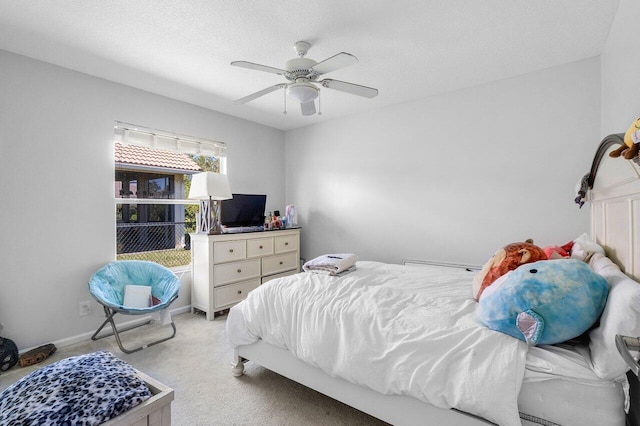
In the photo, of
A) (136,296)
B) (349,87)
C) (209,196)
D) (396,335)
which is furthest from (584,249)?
(136,296)

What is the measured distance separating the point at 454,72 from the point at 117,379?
3.37 metres

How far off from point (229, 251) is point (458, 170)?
2.76 meters

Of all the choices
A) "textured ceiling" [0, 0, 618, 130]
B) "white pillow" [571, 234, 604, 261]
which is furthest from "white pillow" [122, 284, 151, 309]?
"white pillow" [571, 234, 604, 261]

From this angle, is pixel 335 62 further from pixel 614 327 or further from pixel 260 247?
pixel 260 247

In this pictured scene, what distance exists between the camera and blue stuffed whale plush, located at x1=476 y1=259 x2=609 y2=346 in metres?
1.16

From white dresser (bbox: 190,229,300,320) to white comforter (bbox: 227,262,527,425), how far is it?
1.35 meters

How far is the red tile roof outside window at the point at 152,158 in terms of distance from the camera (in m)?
3.31

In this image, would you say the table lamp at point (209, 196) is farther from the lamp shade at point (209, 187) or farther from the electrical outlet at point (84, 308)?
the electrical outlet at point (84, 308)

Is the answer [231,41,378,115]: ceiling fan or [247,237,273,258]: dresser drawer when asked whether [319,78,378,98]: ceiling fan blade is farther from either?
Result: [247,237,273,258]: dresser drawer

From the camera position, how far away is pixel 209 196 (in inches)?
133

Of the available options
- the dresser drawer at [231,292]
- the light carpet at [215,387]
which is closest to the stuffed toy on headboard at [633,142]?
the light carpet at [215,387]

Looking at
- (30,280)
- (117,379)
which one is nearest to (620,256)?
(117,379)

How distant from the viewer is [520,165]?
9.83ft

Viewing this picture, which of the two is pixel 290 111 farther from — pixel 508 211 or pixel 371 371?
pixel 371 371
